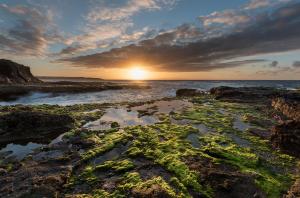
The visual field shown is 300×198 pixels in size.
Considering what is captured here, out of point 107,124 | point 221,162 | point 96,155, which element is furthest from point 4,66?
point 221,162

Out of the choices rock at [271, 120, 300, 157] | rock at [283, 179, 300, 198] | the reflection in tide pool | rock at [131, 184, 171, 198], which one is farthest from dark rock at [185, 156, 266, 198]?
the reflection in tide pool

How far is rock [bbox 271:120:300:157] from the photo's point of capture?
495 inches

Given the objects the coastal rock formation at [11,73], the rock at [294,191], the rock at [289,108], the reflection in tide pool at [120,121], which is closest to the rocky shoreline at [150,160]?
the rock at [294,191]

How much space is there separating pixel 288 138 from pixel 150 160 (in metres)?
8.14

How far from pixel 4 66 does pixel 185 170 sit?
253ft

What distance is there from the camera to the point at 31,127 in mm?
16062

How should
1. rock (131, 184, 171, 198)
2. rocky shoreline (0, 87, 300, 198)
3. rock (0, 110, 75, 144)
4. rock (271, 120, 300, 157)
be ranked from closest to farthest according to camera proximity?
rock (131, 184, 171, 198), rocky shoreline (0, 87, 300, 198), rock (271, 120, 300, 157), rock (0, 110, 75, 144)

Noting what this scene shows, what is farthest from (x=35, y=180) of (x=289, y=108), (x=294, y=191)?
(x=289, y=108)

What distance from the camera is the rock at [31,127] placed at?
1480 cm

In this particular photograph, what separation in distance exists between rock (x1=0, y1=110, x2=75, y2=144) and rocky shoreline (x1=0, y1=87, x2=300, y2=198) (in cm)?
6

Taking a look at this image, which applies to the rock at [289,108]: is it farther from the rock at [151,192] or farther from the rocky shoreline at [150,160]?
the rock at [151,192]

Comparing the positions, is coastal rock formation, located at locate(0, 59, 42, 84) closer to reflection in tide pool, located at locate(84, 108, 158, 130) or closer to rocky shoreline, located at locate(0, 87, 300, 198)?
reflection in tide pool, located at locate(84, 108, 158, 130)

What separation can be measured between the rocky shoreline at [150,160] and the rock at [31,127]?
6 cm

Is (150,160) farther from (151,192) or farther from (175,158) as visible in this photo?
(151,192)
